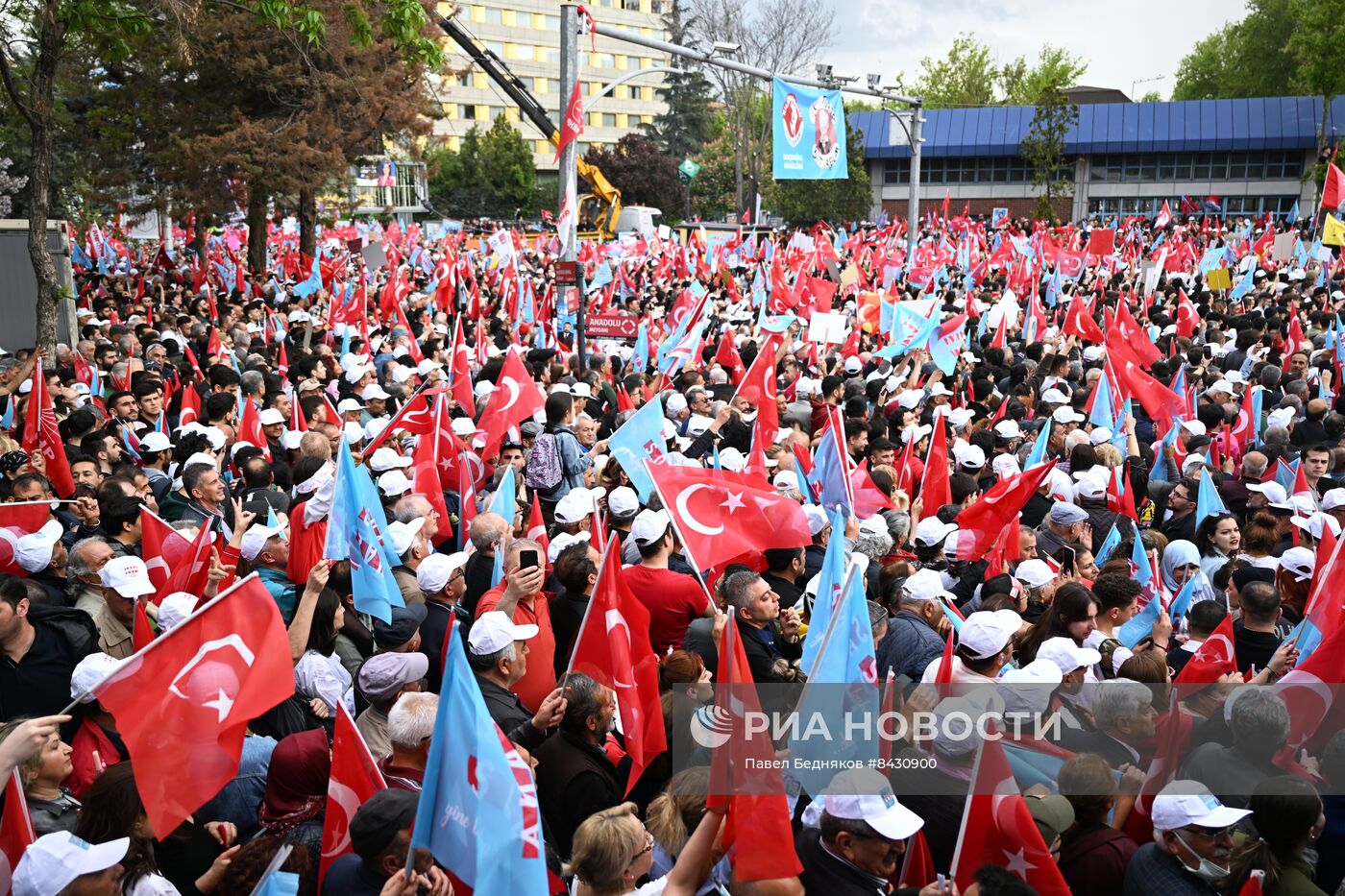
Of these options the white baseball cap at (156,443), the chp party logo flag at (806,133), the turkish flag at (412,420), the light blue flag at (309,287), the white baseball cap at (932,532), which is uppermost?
the chp party logo flag at (806,133)

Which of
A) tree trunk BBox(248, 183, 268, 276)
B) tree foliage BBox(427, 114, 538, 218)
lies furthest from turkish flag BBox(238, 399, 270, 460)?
tree foliage BBox(427, 114, 538, 218)

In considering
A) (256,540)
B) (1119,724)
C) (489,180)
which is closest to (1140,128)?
(489,180)

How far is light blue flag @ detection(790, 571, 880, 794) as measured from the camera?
4.65 m

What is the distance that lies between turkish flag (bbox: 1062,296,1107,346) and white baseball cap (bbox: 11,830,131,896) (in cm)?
1473

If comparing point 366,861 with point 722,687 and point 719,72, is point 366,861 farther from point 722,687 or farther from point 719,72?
point 719,72

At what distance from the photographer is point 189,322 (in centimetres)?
1836

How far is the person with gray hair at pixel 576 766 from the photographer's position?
14.6ft

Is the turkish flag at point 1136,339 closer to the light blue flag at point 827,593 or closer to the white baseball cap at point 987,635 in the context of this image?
A: the light blue flag at point 827,593

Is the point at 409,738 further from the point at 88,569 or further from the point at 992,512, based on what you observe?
the point at 992,512

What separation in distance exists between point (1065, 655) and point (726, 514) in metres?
1.91

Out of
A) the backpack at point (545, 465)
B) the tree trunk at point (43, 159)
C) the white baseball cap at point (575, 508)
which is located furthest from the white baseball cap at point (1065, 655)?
the tree trunk at point (43, 159)

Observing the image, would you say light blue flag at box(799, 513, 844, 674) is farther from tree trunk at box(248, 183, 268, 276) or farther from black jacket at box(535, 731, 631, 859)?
tree trunk at box(248, 183, 268, 276)

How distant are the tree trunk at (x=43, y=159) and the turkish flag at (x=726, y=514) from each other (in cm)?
902

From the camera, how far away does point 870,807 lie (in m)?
3.73
